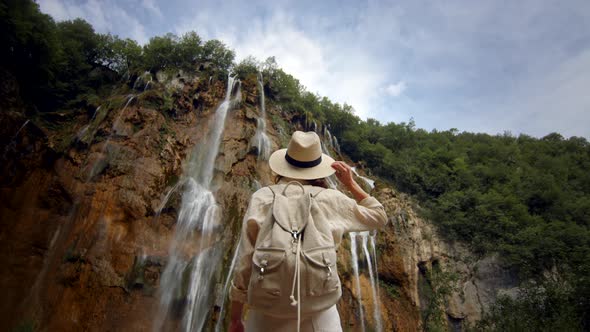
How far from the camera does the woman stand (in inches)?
57.6

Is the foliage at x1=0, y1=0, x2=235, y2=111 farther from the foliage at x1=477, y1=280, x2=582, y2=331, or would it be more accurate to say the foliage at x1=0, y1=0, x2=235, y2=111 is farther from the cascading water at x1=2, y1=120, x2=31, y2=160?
the foliage at x1=477, y1=280, x2=582, y2=331

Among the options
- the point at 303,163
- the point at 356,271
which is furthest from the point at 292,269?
the point at 356,271

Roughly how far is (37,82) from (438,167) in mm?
21020

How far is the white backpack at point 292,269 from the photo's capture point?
1.41m

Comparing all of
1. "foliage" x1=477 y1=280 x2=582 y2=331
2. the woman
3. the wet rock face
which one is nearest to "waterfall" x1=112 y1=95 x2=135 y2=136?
the wet rock face

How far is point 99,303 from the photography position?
7781 millimetres

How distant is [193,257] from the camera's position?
350 inches

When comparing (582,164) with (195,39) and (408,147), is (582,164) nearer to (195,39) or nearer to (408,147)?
(408,147)

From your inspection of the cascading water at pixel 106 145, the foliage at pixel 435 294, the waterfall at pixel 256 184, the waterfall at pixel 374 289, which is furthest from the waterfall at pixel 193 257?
the foliage at pixel 435 294

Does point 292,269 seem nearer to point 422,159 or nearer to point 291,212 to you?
point 291,212

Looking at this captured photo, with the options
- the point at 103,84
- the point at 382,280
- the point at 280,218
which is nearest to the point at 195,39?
A: the point at 103,84

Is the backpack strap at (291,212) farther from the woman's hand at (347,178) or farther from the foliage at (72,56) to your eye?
the foliage at (72,56)

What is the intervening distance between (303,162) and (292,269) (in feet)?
2.46

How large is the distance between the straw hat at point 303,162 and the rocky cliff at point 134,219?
7.34 m
